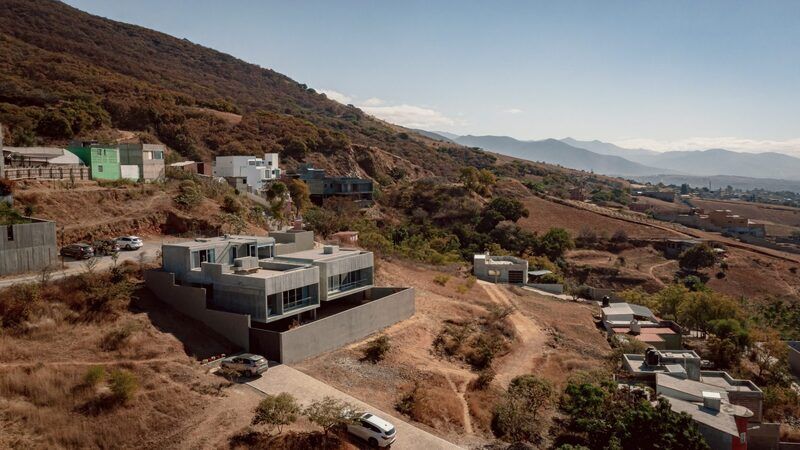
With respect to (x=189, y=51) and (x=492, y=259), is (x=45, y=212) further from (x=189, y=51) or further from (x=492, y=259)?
(x=189, y=51)

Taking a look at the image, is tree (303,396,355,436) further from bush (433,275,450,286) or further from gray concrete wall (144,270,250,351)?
bush (433,275,450,286)

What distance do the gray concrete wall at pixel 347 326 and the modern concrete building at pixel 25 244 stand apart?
1089 centimetres

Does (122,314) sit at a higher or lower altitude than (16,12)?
lower

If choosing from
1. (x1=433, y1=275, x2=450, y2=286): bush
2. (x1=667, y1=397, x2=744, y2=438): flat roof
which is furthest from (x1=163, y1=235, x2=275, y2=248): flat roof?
(x1=667, y1=397, x2=744, y2=438): flat roof

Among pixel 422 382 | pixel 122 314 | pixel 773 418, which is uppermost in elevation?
pixel 122 314

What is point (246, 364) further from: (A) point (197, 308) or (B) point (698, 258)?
(B) point (698, 258)

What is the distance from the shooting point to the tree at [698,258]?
198 feet

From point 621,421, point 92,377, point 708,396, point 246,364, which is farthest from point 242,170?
point 708,396

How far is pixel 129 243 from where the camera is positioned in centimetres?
2736

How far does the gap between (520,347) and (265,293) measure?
573 inches

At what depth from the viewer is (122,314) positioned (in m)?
20.5

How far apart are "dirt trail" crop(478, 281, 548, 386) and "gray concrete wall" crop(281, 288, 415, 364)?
19.2 feet

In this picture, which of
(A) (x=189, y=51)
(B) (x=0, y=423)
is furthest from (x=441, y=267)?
(A) (x=189, y=51)

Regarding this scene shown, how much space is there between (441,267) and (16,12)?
284ft
